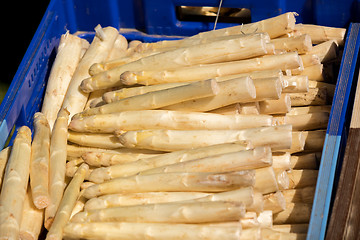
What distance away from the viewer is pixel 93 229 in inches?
150

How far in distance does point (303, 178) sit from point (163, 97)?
4.15 feet

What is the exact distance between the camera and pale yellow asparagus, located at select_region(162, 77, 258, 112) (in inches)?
167

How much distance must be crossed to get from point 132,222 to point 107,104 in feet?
4.16

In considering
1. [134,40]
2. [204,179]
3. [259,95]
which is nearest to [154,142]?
[204,179]

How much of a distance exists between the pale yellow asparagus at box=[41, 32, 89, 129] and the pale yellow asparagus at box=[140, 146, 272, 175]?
67.7 inches

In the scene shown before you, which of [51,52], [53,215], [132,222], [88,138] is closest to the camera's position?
[132,222]

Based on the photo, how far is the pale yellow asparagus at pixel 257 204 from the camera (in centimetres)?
377

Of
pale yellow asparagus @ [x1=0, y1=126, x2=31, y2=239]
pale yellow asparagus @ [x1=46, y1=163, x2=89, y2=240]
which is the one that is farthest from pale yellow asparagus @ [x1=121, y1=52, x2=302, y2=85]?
pale yellow asparagus @ [x1=0, y1=126, x2=31, y2=239]

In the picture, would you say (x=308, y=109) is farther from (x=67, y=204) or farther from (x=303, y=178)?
(x=67, y=204)

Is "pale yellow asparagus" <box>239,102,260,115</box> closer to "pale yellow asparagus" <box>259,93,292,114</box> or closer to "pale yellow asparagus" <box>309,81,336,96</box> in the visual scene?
"pale yellow asparagus" <box>259,93,292,114</box>

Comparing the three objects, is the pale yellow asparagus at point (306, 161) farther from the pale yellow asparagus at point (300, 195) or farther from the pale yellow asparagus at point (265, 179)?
the pale yellow asparagus at point (265, 179)

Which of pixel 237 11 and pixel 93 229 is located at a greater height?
pixel 237 11

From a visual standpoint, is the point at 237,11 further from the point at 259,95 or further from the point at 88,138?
the point at 88,138

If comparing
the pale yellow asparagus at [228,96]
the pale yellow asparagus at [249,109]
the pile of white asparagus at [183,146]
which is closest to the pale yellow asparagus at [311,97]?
the pile of white asparagus at [183,146]
